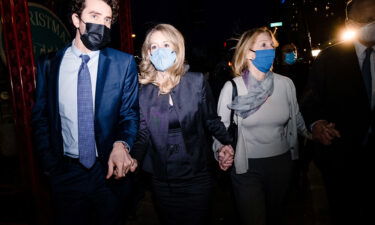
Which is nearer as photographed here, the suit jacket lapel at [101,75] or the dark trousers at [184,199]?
the suit jacket lapel at [101,75]

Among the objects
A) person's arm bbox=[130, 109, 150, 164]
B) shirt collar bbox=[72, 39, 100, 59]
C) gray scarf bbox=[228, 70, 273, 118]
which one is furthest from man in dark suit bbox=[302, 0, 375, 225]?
shirt collar bbox=[72, 39, 100, 59]

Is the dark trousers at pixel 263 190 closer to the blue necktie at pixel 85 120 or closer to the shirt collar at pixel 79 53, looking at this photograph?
the blue necktie at pixel 85 120

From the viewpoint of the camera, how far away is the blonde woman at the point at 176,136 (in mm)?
2271

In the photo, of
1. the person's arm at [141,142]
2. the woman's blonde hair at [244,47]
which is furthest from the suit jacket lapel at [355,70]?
the person's arm at [141,142]

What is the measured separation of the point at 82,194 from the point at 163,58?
1.30 meters

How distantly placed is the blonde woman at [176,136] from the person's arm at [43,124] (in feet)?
2.05

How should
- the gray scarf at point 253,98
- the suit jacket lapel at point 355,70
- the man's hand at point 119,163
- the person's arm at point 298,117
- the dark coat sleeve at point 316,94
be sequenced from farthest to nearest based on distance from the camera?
the person's arm at point 298,117 → the gray scarf at point 253,98 → the dark coat sleeve at point 316,94 → the suit jacket lapel at point 355,70 → the man's hand at point 119,163

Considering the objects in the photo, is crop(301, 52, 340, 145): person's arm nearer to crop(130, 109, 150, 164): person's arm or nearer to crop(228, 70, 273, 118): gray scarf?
crop(228, 70, 273, 118): gray scarf

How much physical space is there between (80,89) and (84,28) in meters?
0.49

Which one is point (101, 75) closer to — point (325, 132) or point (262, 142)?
point (262, 142)

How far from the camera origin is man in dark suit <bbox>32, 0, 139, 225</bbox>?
1948 millimetres

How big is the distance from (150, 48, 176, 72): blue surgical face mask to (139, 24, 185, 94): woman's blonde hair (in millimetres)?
50

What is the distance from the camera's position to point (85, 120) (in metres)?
1.93

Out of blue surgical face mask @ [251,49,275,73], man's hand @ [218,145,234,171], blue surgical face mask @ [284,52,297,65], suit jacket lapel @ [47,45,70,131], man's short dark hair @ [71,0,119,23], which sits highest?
man's short dark hair @ [71,0,119,23]
